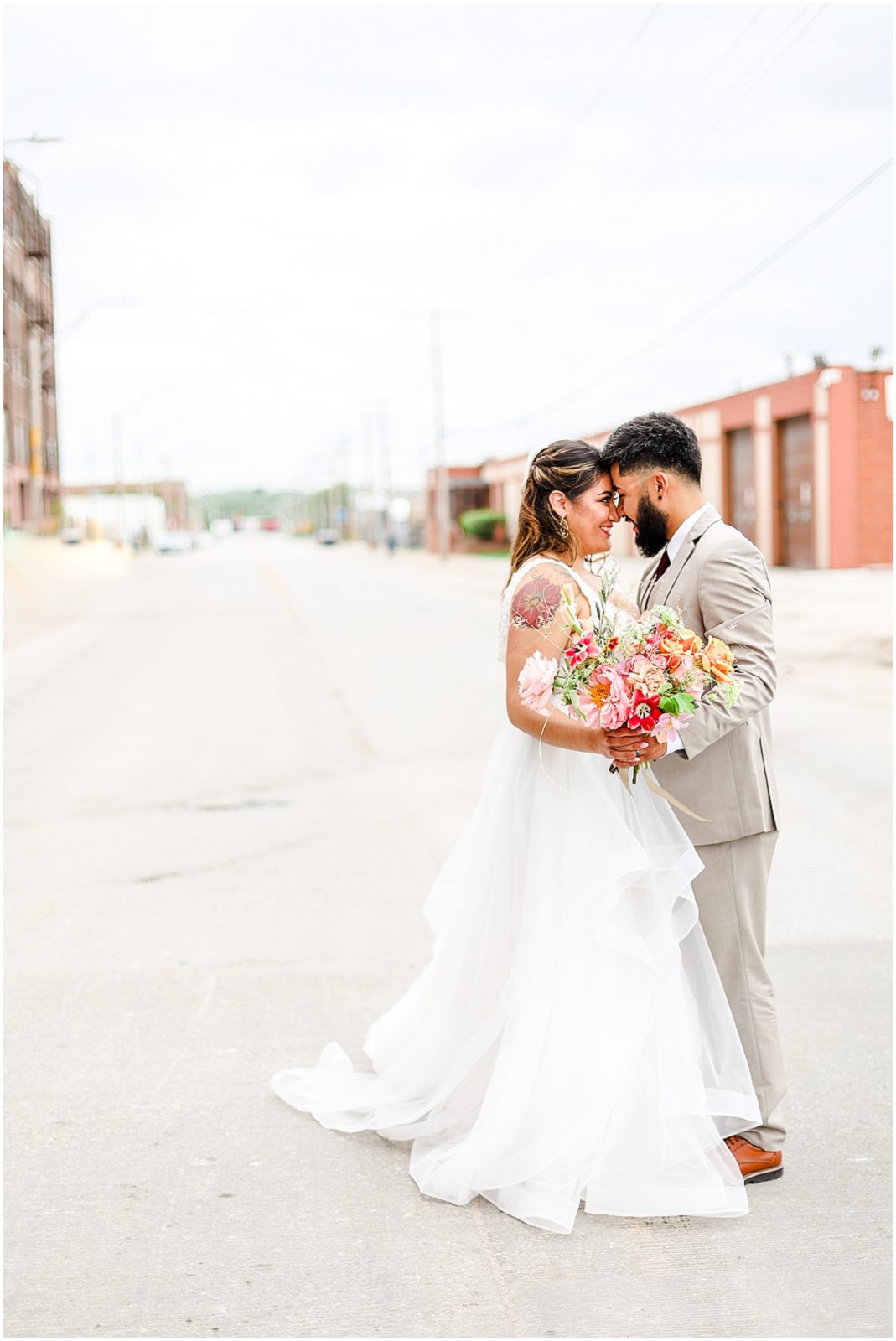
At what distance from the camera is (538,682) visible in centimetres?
339

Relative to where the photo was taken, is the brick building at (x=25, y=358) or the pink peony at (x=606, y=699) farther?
the brick building at (x=25, y=358)

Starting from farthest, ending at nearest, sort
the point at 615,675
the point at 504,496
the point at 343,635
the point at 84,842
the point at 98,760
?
the point at 504,496, the point at 343,635, the point at 98,760, the point at 84,842, the point at 615,675

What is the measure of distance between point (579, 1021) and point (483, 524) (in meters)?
66.4

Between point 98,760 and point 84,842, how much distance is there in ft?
9.67

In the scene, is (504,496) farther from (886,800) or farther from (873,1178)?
(873,1178)

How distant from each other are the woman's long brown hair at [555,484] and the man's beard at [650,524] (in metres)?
0.14

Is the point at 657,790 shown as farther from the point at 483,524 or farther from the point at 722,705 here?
the point at 483,524

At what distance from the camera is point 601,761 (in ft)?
12.4

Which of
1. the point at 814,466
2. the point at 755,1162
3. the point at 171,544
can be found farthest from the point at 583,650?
the point at 171,544

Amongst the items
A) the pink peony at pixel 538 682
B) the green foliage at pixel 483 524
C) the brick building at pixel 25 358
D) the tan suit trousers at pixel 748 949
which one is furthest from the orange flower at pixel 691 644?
the green foliage at pixel 483 524

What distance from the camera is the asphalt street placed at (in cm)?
316

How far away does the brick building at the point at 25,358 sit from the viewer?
59.9 m

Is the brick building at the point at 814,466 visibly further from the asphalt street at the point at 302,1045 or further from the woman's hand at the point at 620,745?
the woman's hand at the point at 620,745

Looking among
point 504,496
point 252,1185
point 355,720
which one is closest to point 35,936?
→ point 252,1185
